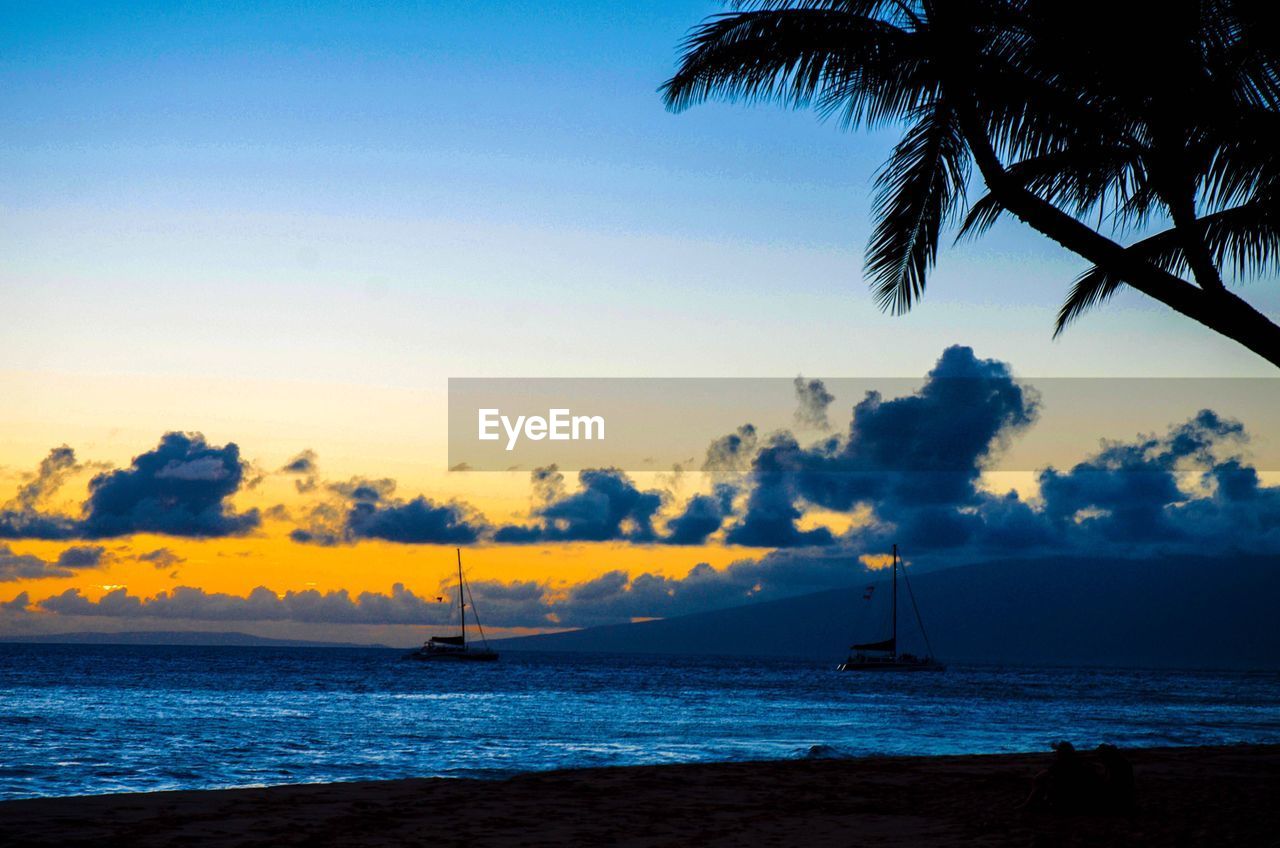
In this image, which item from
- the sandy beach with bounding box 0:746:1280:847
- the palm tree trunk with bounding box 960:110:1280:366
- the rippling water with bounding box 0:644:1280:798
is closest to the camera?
the palm tree trunk with bounding box 960:110:1280:366

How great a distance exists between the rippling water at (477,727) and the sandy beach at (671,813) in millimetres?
6979

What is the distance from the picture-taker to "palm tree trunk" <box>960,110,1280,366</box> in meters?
6.48

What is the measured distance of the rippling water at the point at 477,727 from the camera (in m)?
23.1

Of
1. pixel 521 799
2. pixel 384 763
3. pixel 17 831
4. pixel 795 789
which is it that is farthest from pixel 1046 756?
pixel 17 831

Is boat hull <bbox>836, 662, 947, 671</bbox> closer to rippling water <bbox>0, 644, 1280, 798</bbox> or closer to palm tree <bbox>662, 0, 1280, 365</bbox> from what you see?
rippling water <bbox>0, 644, 1280, 798</bbox>

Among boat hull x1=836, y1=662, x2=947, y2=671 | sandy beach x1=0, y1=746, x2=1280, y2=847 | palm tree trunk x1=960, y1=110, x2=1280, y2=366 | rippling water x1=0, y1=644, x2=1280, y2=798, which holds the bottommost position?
boat hull x1=836, y1=662, x2=947, y2=671

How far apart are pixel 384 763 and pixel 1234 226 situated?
1956 cm

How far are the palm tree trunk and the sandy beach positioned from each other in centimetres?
497

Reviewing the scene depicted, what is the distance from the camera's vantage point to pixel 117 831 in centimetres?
1008

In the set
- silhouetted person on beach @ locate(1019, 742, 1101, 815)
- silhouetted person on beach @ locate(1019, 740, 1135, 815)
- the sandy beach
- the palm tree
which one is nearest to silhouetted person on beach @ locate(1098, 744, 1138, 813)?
silhouetted person on beach @ locate(1019, 740, 1135, 815)

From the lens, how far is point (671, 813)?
1180cm

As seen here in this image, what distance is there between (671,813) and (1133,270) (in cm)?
761

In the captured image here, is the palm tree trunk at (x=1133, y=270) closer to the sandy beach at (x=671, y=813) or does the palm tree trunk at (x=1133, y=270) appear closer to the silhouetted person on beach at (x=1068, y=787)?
the sandy beach at (x=671, y=813)

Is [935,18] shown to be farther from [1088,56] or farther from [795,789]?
[795,789]
